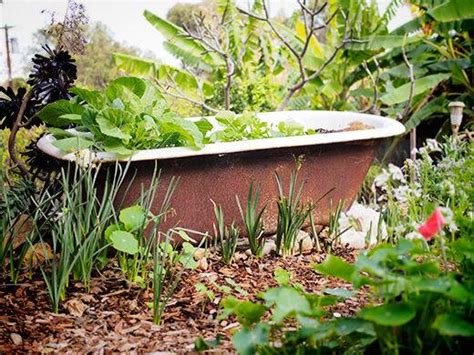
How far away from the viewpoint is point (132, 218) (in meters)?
2.63

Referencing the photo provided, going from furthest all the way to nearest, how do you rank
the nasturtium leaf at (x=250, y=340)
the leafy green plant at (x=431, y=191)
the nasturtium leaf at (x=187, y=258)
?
the nasturtium leaf at (x=187, y=258)
the leafy green plant at (x=431, y=191)
the nasturtium leaf at (x=250, y=340)

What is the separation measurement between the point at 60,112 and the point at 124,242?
0.95 metres

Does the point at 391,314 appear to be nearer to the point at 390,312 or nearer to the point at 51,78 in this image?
the point at 390,312

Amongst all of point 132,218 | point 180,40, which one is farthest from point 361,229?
point 180,40

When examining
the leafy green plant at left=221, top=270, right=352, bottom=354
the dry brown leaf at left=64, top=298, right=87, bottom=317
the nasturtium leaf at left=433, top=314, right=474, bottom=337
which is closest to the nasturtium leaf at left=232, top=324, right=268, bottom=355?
the leafy green plant at left=221, top=270, right=352, bottom=354

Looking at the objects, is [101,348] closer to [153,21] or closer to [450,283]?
[450,283]

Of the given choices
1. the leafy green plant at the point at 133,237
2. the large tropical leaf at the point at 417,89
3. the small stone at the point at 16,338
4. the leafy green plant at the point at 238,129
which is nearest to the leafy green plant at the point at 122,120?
the leafy green plant at the point at 133,237

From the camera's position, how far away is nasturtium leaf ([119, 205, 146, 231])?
2.61 m

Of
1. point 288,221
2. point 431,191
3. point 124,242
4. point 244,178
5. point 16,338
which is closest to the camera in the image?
point 16,338

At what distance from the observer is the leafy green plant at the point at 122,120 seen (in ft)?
9.27

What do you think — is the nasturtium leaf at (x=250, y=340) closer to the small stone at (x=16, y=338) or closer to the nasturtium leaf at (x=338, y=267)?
the nasturtium leaf at (x=338, y=267)

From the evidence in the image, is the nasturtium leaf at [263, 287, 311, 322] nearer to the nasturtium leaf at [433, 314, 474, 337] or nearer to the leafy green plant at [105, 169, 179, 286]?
the nasturtium leaf at [433, 314, 474, 337]

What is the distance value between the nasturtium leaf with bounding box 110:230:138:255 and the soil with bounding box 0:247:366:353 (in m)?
0.19

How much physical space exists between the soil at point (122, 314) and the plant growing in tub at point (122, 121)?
61 cm
